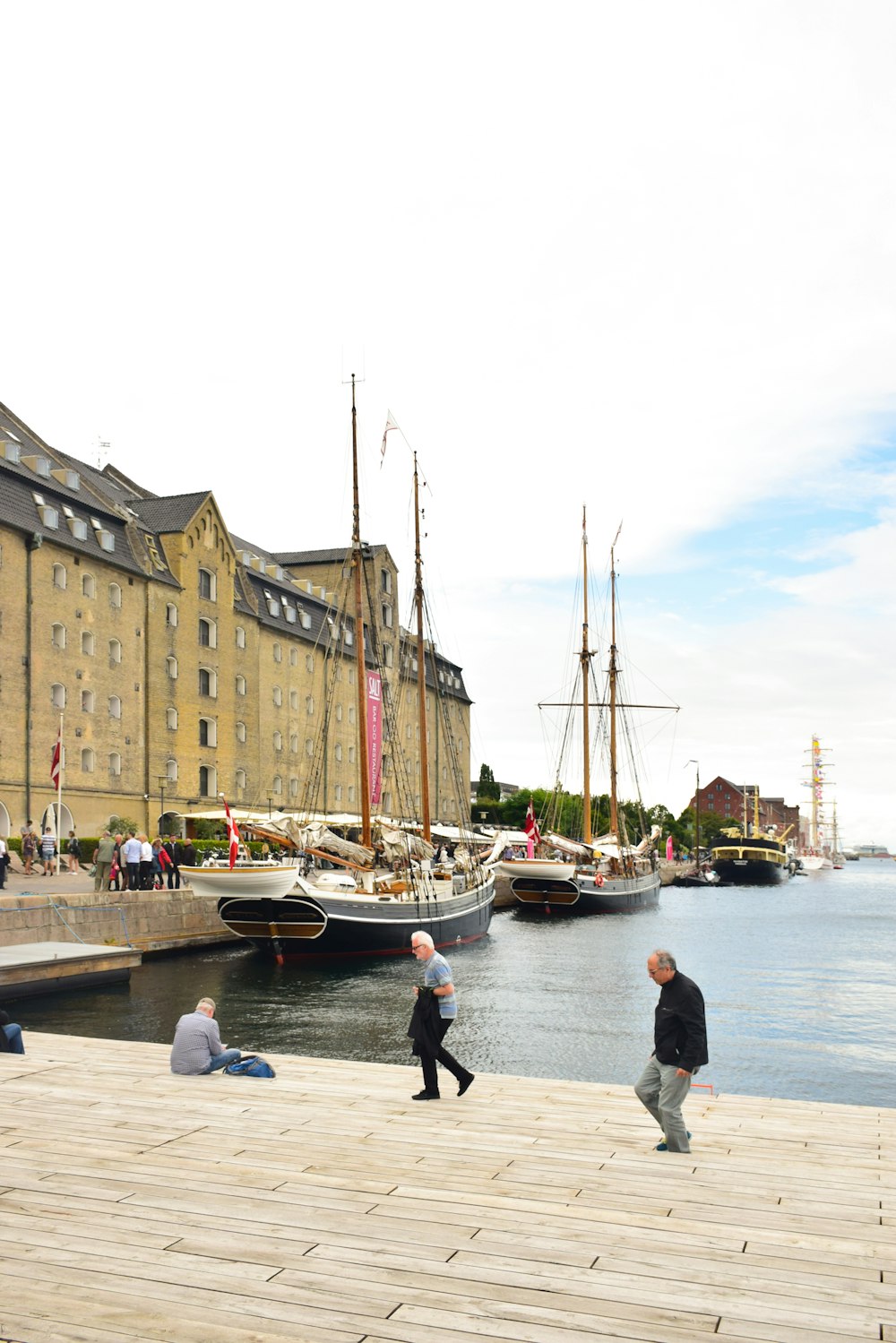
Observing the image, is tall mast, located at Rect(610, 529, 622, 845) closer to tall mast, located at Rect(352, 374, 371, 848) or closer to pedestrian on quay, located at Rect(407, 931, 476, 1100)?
tall mast, located at Rect(352, 374, 371, 848)

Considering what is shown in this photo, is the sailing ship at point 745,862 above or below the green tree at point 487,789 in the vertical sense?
below

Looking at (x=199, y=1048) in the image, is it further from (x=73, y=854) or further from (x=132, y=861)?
(x=73, y=854)

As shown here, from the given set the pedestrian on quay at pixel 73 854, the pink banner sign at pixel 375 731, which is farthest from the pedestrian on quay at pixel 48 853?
the pink banner sign at pixel 375 731

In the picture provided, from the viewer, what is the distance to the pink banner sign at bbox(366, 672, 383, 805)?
6794cm

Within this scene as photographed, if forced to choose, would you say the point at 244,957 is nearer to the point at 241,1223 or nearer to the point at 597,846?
the point at 241,1223

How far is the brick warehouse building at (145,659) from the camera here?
54562mm

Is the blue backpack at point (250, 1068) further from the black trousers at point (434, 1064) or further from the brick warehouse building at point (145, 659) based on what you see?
the brick warehouse building at point (145, 659)

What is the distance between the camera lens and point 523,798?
163625 millimetres

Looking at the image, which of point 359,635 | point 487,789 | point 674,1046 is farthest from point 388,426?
point 487,789

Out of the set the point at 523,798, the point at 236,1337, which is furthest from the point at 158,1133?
the point at 523,798

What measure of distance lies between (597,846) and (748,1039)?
5141cm

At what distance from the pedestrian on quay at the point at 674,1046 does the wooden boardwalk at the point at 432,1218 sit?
0.40 metres

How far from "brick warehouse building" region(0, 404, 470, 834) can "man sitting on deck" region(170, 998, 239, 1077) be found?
1102 inches

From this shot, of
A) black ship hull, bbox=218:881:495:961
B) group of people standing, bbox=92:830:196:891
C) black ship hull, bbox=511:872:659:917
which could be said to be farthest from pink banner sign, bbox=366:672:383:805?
black ship hull, bbox=218:881:495:961
